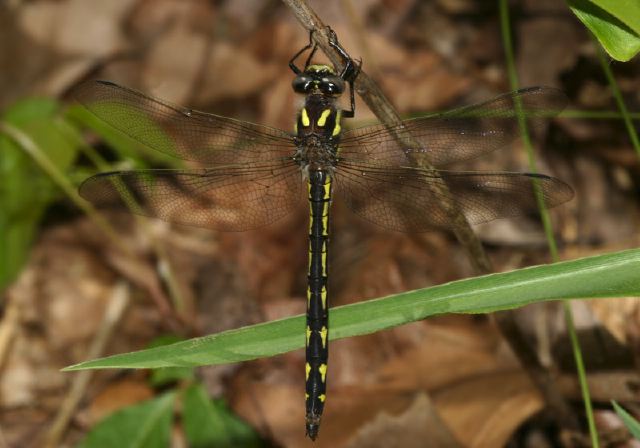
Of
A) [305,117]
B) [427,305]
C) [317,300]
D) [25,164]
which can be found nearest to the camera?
[427,305]

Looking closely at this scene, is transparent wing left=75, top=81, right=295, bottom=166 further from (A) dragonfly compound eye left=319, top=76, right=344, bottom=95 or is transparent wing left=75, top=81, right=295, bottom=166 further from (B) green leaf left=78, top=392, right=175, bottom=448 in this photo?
(B) green leaf left=78, top=392, right=175, bottom=448

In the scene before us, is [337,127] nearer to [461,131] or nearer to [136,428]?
[461,131]

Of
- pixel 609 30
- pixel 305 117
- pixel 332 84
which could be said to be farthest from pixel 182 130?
pixel 609 30

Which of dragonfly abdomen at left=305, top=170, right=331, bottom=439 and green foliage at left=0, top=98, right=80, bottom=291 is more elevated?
green foliage at left=0, top=98, right=80, bottom=291

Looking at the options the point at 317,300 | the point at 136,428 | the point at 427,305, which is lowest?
the point at 427,305

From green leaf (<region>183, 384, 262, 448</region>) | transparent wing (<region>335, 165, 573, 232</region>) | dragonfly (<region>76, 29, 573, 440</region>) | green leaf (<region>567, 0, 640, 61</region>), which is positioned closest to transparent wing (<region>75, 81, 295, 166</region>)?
dragonfly (<region>76, 29, 573, 440</region>)

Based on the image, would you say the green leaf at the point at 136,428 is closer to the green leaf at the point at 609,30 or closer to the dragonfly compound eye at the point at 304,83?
the dragonfly compound eye at the point at 304,83

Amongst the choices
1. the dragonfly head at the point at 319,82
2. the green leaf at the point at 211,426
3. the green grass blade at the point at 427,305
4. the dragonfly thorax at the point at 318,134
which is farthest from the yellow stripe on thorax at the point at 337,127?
the green leaf at the point at 211,426
